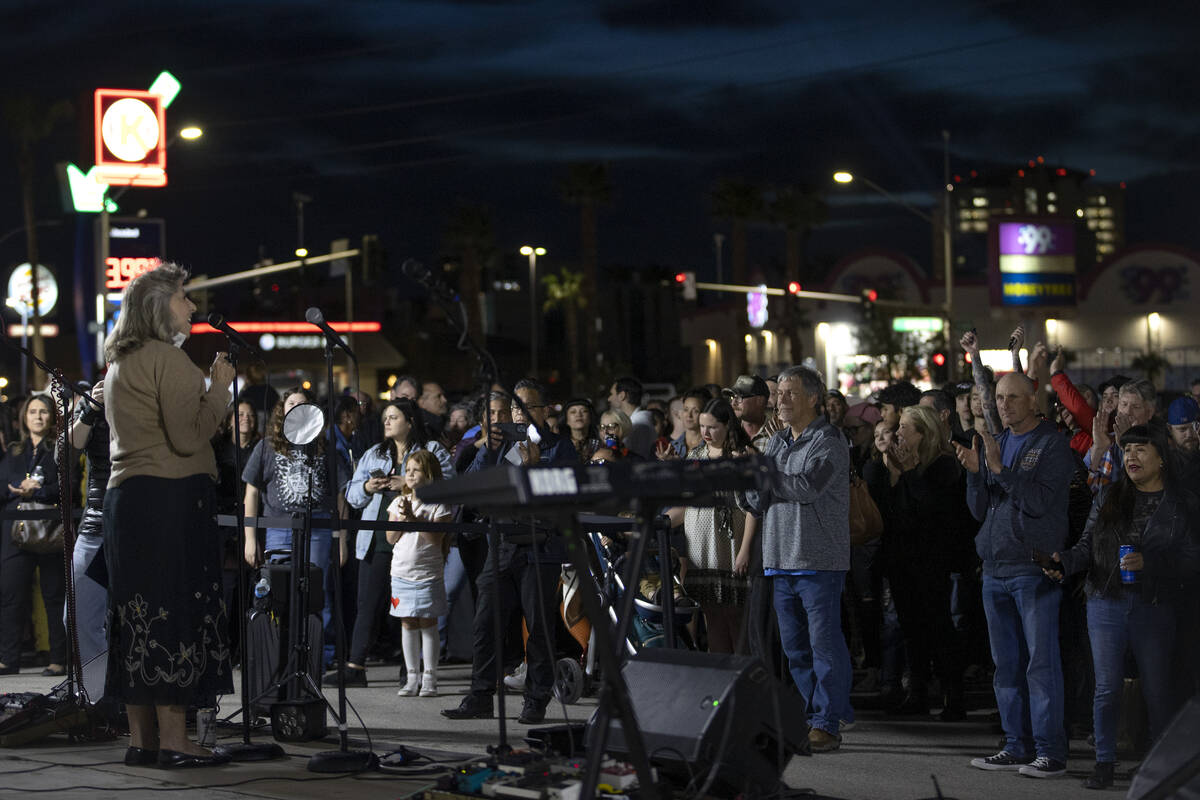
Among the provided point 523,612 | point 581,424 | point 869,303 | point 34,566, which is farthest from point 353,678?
point 869,303

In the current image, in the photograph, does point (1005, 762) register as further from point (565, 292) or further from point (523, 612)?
point (565, 292)

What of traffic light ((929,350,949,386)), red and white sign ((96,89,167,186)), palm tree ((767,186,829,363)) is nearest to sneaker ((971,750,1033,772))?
traffic light ((929,350,949,386))

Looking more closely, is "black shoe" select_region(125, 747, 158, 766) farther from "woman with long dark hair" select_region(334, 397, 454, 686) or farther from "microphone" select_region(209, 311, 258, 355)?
"woman with long dark hair" select_region(334, 397, 454, 686)

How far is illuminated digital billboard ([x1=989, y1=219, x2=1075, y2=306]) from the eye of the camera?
53688mm

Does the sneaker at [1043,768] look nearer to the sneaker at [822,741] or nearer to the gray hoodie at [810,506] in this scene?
the sneaker at [822,741]

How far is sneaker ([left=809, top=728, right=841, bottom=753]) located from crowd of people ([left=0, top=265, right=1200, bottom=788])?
0.01m

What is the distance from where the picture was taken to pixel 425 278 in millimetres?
6934

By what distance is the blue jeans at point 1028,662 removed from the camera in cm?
728

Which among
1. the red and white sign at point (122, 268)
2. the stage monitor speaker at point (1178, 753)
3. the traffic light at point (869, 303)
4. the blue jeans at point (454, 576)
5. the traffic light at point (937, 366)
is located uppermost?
the red and white sign at point (122, 268)

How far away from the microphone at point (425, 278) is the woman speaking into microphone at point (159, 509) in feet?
3.36

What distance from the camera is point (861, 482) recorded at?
9438 mm

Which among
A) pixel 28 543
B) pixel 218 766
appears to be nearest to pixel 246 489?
pixel 28 543

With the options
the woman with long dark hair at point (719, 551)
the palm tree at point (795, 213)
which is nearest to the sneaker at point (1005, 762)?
the woman with long dark hair at point (719, 551)

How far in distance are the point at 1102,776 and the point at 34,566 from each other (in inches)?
331
